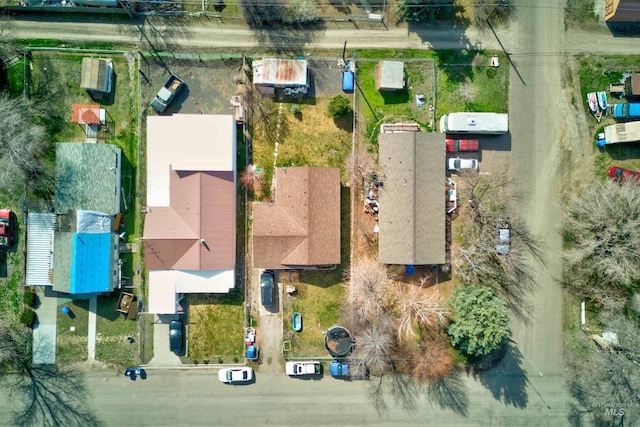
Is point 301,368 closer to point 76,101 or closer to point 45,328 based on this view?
point 45,328

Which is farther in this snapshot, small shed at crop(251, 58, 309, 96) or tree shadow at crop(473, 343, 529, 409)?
tree shadow at crop(473, 343, 529, 409)

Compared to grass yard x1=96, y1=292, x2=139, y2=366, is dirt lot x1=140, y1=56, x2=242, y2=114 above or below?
above

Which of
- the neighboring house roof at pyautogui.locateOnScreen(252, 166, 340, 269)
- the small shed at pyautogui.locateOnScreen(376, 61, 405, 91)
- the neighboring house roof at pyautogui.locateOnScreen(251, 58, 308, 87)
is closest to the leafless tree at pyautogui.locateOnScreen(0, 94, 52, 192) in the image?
the neighboring house roof at pyautogui.locateOnScreen(252, 166, 340, 269)

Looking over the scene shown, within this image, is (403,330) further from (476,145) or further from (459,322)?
(476,145)

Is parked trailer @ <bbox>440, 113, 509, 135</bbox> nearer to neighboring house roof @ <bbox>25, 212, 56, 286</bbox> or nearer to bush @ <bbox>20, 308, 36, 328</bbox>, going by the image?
neighboring house roof @ <bbox>25, 212, 56, 286</bbox>

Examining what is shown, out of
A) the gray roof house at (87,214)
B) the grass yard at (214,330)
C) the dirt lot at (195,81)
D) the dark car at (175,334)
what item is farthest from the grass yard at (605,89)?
the gray roof house at (87,214)

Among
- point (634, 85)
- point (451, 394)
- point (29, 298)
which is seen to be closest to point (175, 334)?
point (29, 298)

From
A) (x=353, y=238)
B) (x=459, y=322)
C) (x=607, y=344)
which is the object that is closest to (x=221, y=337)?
(x=353, y=238)
